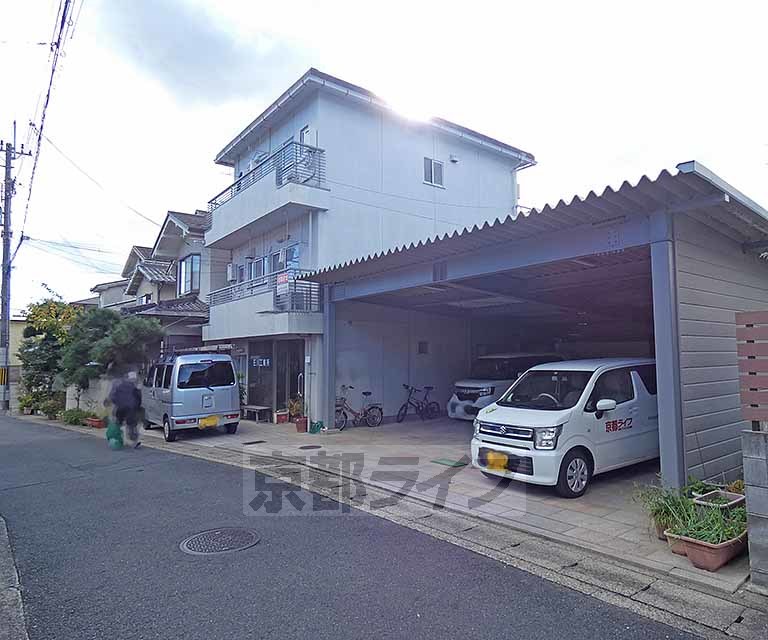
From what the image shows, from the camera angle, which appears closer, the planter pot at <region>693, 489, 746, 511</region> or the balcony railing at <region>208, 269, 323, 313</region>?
the planter pot at <region>693, 489, 746, 511</region>

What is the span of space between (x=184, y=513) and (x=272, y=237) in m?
10.6

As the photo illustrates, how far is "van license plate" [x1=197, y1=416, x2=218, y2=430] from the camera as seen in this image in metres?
11.5

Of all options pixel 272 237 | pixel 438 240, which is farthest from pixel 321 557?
pixel 272 237

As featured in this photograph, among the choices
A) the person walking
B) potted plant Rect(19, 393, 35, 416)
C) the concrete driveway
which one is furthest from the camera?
potted plant Rect(19, 393, 35, 416)

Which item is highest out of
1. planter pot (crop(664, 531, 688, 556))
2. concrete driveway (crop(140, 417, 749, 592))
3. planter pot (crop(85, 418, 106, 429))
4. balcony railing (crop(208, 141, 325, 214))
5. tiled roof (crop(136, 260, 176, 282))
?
balcony railing (crop(208, 141, 325, 214))

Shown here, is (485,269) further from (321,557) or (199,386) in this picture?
(199,386)

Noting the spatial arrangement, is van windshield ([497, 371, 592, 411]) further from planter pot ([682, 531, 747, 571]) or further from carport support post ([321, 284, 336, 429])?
carport support post ([321, 284, 336, 429])

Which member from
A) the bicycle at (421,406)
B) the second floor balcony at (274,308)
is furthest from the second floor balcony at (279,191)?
the bicycle at (421,406)

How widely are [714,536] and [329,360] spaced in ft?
28.5

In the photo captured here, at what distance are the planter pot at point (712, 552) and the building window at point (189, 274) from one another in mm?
18726

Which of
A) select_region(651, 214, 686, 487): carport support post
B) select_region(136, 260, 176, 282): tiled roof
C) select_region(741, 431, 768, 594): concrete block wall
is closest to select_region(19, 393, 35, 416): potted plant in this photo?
select_region(136, 260, 176, 282): tiled roof

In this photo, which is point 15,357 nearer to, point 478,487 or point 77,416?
point 77,416

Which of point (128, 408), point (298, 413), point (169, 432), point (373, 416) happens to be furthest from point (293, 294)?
point (128, 408)

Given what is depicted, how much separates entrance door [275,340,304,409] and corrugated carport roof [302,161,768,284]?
6653 millimetres
